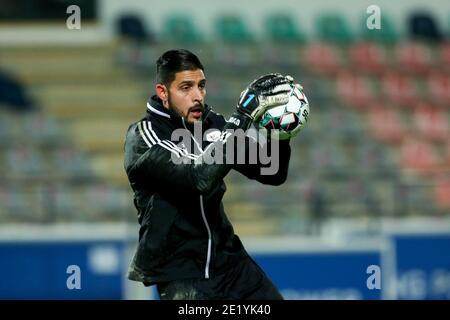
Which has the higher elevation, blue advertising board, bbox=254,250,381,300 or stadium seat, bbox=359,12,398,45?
stadium seat, bbox=359,12,398,45

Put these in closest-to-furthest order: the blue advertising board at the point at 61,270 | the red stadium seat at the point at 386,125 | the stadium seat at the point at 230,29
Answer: the blue advertising board at the point at 61,270
the red stadium seat at the point at 386,125
the stadium seat at the point at 230,29

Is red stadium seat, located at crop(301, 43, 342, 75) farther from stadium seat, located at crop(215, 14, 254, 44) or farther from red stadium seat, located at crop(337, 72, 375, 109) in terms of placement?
stadium seat, located at crop(215, 14, 254, 44)

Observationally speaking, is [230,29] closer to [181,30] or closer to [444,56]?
[181,30]

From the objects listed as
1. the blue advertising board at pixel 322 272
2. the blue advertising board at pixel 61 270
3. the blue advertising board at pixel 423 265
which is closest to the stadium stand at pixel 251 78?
the blue advertising board at pixel 423 265

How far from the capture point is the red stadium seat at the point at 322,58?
612 inches

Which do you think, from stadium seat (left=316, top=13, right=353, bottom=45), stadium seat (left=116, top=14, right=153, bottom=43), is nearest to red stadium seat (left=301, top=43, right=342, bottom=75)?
stadium seat (left=316, top=13, right=353, bottom=45)

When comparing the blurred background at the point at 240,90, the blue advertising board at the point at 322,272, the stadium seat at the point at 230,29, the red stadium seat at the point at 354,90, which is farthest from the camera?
the stadium seat at the point at 230,29

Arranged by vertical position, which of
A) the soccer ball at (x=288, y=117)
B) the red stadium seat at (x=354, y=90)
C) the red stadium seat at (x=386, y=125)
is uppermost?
the red stadium seat at (x=354, y=90)

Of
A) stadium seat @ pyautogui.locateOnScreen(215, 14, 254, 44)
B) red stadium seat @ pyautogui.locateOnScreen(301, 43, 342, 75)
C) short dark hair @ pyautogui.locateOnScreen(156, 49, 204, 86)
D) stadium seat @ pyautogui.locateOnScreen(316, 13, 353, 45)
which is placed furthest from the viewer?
stadium seat @ pyautogui.locateOnScreen(316, 13, 353, 45)

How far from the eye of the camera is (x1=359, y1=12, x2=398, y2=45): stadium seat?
51.8 ft

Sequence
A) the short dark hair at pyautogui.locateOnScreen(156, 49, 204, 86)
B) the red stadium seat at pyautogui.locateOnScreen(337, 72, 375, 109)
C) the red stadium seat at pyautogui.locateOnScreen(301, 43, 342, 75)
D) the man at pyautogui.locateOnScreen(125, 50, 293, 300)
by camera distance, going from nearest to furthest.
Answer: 1. the man at pyautogui.locateOnScreen(125, 50, 293, 300)
2. the short dark hair at pyautogui.locateOnScreen(156, 49, 204, 86)
3. the red stadium seat at pyautogui.locateOnScreen(337, 72, 375, 109)
4. the red stadium seat at pyautogui.locateOnScreen(301, 43, 342, 75)

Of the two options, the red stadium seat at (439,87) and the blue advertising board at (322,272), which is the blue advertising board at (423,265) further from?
the red stadium seat at (439,87)

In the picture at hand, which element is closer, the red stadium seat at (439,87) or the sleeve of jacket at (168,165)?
the sleeve of jacket at (168,165)

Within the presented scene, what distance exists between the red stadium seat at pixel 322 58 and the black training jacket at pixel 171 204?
34.3 ft
